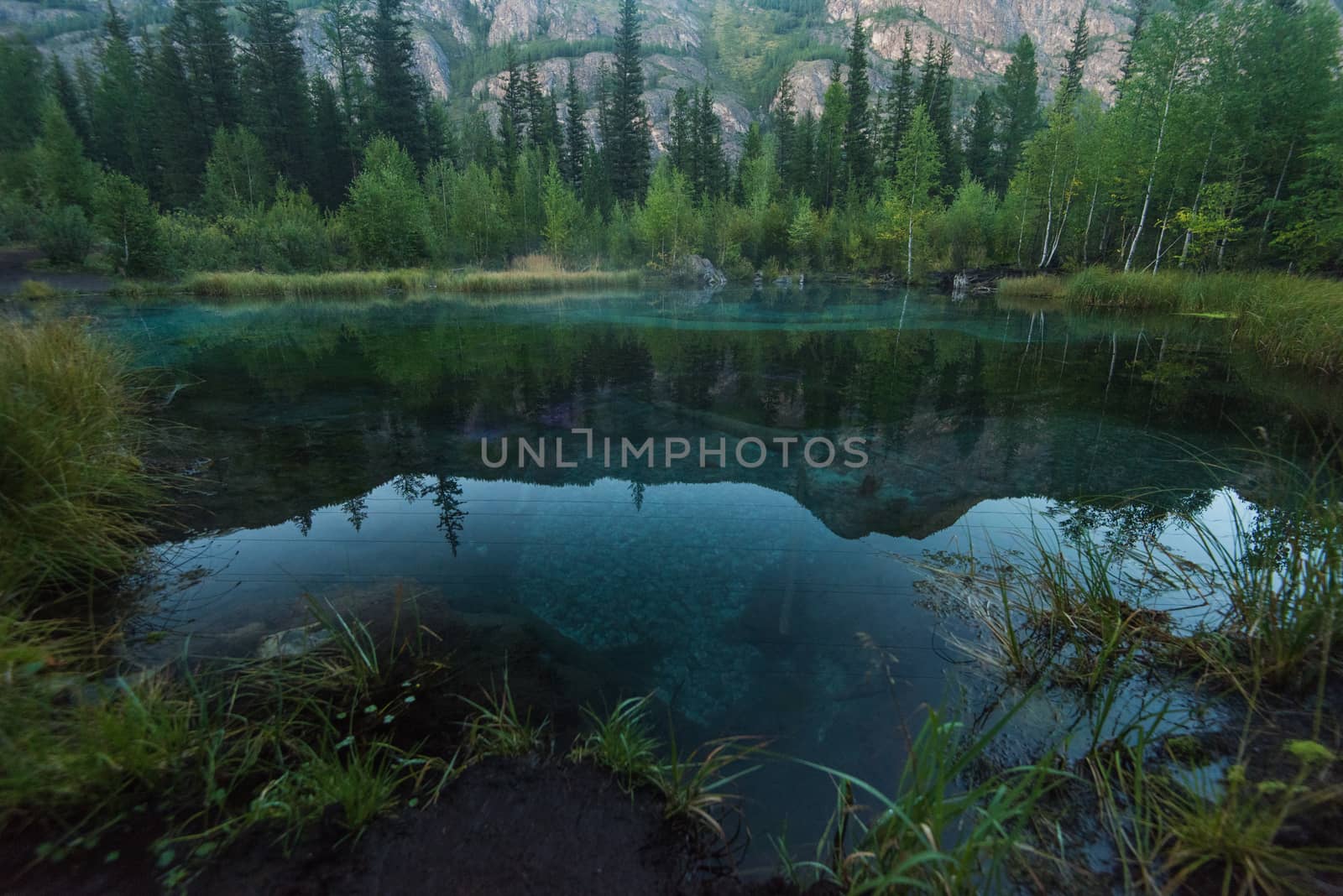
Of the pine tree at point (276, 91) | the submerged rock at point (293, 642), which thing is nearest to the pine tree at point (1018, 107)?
the pine tree at point (276, 91)

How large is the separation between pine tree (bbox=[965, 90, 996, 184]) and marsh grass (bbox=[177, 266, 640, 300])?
36.1 meters

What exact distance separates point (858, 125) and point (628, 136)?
67.6 feet

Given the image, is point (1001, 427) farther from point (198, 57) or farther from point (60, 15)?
point (60, 15)

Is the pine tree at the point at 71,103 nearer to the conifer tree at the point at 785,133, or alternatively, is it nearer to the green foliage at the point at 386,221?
the green foliage at the point at 386,221

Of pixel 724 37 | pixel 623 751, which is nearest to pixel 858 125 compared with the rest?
pixel 623 751

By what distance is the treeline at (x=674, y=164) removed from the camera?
64.1 ft

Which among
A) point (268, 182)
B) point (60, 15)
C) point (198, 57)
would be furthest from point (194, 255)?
point (60, 15)

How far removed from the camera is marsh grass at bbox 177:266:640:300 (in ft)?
76.1

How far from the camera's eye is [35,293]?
1859 centimetres

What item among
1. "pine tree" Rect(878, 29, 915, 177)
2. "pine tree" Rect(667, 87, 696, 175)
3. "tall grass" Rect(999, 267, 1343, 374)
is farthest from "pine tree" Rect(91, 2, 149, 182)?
"tall grass" Rect(999, 267, 1343, 374)

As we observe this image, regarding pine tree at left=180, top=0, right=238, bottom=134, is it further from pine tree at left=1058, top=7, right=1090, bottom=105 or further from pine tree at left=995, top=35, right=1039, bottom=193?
pine tree at left=995, top=35, right=1039, bottom=193

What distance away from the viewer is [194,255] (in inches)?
1003

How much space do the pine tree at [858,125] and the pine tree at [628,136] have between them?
1833 cm

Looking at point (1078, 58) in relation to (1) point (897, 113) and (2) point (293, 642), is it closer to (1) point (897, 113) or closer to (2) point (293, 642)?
(1) point (897, 113)
